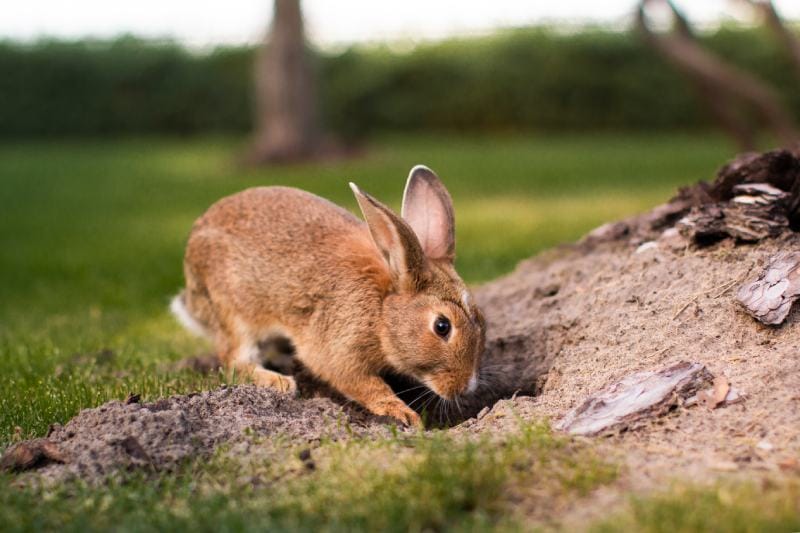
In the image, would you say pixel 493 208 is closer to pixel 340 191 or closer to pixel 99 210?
pixel 340 191

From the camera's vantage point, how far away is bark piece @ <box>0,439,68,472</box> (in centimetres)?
351

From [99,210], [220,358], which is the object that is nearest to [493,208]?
[99,210]

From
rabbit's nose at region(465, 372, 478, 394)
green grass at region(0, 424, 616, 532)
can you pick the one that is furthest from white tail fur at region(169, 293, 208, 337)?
green grass at region(0, 424, 616, 532)

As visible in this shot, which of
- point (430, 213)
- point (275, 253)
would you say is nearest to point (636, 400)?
point (430, 213)

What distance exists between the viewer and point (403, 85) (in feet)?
96.1

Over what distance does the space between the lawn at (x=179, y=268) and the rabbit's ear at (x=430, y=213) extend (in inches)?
50.2

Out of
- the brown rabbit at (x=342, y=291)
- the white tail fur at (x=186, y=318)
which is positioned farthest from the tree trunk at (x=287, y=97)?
the brown rabbit at (x=342, y=291)

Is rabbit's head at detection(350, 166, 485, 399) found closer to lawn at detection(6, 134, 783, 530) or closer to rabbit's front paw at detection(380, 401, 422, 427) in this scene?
rabbit's front paw at detection(380, 401, 422, 427)

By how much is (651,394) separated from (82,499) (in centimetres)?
209

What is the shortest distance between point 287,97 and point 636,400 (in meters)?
16.9

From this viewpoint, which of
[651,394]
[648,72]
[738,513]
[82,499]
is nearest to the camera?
[738,513]

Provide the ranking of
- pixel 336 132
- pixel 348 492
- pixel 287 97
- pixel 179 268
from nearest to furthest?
pixel 348 492
pixel 179 268
pixel 287 97
pixel 336 132

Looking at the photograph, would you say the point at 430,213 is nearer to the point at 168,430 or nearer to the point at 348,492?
the point at 168,430

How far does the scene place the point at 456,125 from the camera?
2936cm
